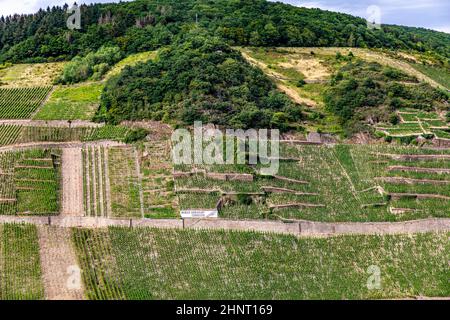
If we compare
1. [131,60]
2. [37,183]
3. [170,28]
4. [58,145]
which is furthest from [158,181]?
[170,28]

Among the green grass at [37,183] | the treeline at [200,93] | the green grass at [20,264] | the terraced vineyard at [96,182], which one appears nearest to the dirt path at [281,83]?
the treeline at [200,93]

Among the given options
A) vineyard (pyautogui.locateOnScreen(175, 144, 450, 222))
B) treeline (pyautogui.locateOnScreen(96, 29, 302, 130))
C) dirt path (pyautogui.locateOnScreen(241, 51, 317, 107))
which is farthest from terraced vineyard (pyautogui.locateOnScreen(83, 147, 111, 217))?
dirt path (pyautogui.locateOnScreen(241, 51, 317, 107))

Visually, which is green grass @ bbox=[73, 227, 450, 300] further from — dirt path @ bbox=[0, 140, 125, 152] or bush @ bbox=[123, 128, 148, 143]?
bush @ bbox=[123, 128, 148, 143]

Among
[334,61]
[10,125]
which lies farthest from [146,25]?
[10,125]

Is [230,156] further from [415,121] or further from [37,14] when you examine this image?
[37,14]

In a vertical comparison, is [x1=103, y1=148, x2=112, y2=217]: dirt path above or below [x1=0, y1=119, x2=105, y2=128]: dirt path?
below

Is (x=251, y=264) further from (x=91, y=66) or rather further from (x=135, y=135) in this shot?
(x=91, y=66)

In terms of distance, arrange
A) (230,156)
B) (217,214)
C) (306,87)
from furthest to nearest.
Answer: (306,87)
(230,156)
(217,214)
